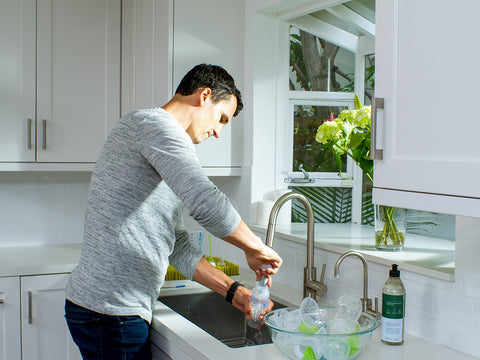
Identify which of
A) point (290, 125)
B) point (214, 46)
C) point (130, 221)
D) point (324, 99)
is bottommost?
point (130, 221)

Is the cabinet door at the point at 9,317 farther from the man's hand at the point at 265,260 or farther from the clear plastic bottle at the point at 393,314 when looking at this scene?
the clear plastic bottle at the point at 393,314

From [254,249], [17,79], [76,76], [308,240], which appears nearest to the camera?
[254,249]

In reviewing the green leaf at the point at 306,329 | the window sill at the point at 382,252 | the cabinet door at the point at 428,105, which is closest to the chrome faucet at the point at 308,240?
the window sill at the point at 382,252

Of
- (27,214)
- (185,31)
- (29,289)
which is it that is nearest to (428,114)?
(185,31)

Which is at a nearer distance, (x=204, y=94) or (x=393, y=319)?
(x=393, y=319)

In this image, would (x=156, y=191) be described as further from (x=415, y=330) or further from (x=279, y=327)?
(x=415, y=330)

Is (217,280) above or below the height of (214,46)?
below

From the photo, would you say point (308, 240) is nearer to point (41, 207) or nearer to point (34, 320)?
point (34, 320)

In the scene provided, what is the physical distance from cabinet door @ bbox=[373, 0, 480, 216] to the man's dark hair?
2.06 ft

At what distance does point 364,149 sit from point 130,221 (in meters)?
0.78

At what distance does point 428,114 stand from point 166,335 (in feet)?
3.24

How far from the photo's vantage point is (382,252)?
6.15 ft

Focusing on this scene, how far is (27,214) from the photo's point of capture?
10.0 feet

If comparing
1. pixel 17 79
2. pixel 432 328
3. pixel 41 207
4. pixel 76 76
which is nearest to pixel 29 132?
pixel 17 79
